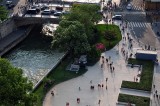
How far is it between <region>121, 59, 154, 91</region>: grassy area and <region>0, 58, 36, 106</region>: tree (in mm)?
22927

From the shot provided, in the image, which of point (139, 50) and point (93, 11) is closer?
point (139, 50)

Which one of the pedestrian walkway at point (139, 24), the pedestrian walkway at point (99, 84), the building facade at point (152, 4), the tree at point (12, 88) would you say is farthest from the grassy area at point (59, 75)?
the building facade at point (152, 4)

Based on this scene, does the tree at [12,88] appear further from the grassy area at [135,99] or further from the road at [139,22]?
the road at [139,22]

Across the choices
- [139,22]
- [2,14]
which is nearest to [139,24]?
[139,22]

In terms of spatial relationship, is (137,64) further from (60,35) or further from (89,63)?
(60,35)

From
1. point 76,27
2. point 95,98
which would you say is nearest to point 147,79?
point 95,98

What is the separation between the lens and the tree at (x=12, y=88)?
53938mm

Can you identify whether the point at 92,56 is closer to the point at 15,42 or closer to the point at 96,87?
the point at 96,87

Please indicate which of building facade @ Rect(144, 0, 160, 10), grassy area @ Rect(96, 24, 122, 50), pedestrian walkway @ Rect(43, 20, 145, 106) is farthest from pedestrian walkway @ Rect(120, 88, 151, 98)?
building facade @ Rect(144, 0, 160, 10)

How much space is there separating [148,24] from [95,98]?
38.0 m

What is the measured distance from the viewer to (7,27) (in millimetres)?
100750

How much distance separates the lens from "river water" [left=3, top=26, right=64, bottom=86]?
274 feet

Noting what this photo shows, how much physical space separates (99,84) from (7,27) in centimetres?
3918

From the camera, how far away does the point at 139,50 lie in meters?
82.4
